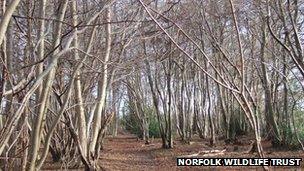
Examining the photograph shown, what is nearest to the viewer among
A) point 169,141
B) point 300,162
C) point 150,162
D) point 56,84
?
point 56,84

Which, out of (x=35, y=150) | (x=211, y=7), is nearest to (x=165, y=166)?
(x=211, y=7)

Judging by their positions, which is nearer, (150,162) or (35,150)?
(35,150)

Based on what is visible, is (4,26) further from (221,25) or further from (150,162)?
(221,25)

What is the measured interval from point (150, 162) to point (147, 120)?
11.0m

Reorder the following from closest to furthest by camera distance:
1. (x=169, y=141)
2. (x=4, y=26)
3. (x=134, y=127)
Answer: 1. (x=4, y=26)
2. (x=169, y=141)
3. (x=134, y=127)

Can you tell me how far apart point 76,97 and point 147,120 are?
15.9 m

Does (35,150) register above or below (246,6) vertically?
below

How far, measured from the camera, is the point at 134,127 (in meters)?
29.3

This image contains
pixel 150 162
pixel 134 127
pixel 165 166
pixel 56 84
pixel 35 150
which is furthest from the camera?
pixel 134 127

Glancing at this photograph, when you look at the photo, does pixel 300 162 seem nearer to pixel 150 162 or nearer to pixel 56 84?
pixel 150 162

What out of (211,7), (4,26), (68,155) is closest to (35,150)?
(4,26)

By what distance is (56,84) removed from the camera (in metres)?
7.99

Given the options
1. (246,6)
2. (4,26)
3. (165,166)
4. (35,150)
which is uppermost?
(246,6)

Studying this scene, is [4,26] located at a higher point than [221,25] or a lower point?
lower
